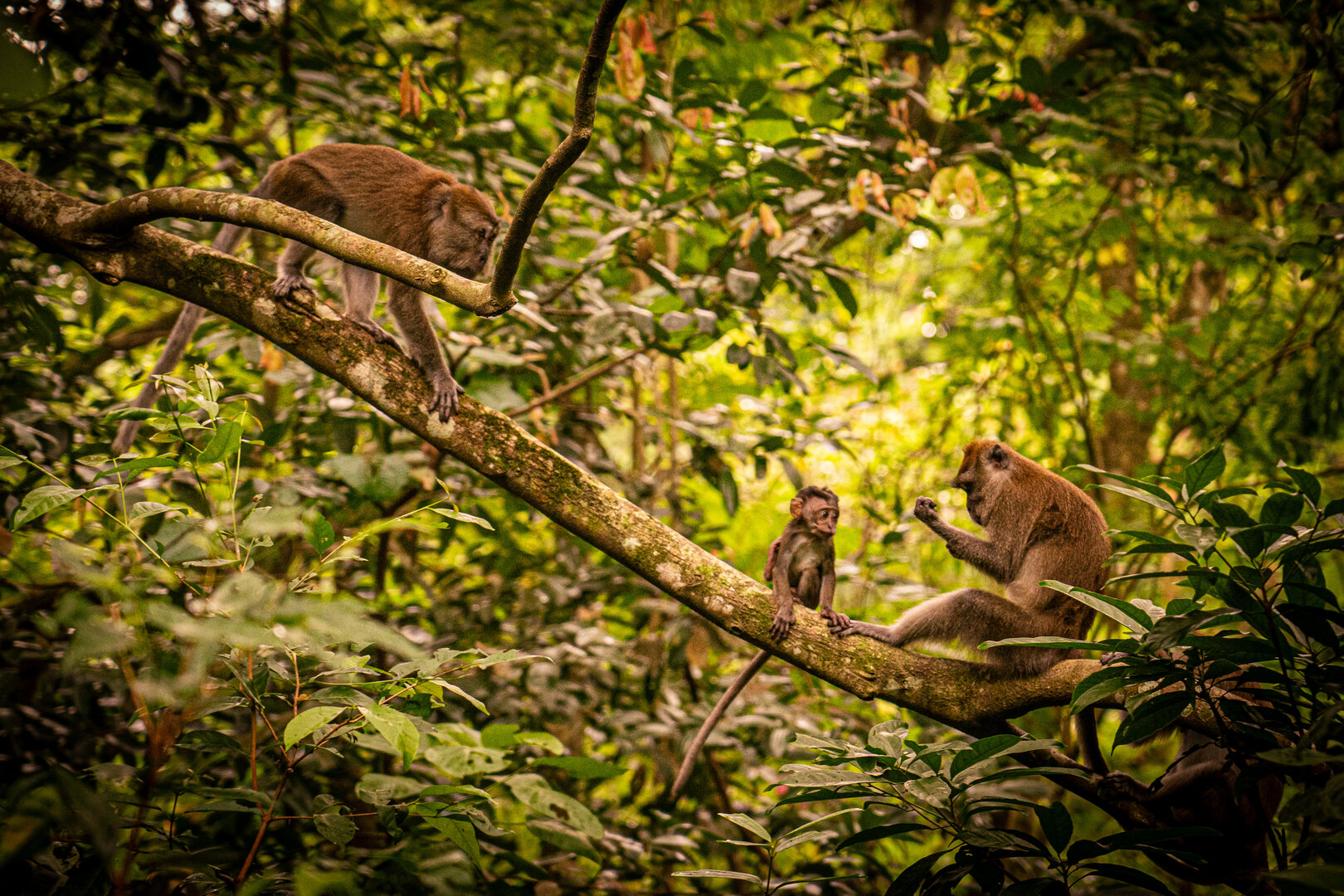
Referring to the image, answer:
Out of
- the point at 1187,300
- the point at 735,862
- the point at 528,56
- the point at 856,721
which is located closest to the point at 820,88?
the point at 528,56

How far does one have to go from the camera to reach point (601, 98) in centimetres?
450

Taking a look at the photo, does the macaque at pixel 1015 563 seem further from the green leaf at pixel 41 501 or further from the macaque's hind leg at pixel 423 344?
the green leaf at pixel 41 501

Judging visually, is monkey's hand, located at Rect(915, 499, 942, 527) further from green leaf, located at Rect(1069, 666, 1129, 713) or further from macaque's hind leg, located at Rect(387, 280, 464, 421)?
macaque's hind leg, located at Rect(387, 280, 464, 421)

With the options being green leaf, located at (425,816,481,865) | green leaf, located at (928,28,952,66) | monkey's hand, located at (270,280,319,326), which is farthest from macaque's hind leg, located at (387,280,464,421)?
green leaf, located at (928,28,952,66)

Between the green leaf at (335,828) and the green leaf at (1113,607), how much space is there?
6.99 ft

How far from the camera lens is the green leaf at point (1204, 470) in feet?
7.02

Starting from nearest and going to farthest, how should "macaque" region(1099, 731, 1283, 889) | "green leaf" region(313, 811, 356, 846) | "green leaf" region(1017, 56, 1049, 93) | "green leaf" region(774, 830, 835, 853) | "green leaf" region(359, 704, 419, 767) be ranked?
"green leaf" region(359, 704, 419, 767)
"green leaf" region(313, 811, 356, 846)
"green leaf" region(774, 830, 835, 853)
"macaque" region(1099, 731, 1283, 889)
"green leaf" region(1017, 56, 1049, 93)

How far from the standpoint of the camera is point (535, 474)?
317 centimetres

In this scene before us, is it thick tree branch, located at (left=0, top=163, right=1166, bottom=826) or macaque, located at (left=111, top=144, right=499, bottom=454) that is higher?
macaque, located at (left=111, top=144, right=499, bottom=454)

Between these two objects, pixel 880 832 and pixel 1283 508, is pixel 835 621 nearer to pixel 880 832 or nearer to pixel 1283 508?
pixel 880 832

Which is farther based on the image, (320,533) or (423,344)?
(423,344)

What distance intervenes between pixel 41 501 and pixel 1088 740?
4030 mm

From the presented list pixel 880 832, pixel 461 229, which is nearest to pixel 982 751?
A: pixel 880 832

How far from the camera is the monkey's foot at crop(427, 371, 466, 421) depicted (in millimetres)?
3295
